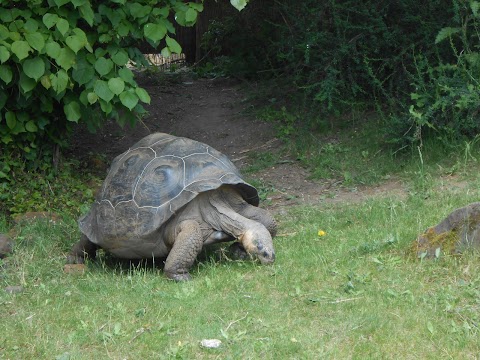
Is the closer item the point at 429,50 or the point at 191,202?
the point at 191,202

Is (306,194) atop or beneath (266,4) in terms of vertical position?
beneath

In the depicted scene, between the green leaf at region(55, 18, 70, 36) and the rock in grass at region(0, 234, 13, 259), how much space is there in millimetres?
1726

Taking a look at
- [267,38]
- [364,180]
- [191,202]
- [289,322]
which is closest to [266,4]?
[267,38]

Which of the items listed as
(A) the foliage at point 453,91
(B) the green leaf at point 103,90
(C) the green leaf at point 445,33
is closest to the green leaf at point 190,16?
(B) the green leaf at point 103,90

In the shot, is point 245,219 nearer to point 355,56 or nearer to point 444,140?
point 444,140

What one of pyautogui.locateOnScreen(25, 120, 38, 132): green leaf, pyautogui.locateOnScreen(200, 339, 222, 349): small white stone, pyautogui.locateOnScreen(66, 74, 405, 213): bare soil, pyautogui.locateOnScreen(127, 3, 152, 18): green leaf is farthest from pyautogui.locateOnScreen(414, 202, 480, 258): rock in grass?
pyautogui.locateOnScreen(25, 120, 38, 132): green leaf

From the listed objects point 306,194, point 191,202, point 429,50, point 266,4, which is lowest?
point 306,194

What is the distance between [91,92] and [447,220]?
127 inches

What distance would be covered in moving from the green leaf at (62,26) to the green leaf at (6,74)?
58cm

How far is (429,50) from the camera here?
8820 millimetres

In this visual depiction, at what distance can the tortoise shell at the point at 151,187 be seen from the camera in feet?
19.0

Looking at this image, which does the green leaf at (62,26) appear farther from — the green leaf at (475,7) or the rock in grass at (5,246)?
the green leaf at (475,7)

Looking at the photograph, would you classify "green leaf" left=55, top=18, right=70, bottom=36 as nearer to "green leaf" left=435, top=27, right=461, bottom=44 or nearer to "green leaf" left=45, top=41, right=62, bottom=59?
"green leaf" left=45, top=41, right=62, bottom=59

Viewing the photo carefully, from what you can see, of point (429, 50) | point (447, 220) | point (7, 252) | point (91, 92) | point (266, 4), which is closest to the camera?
point (447, 220)
